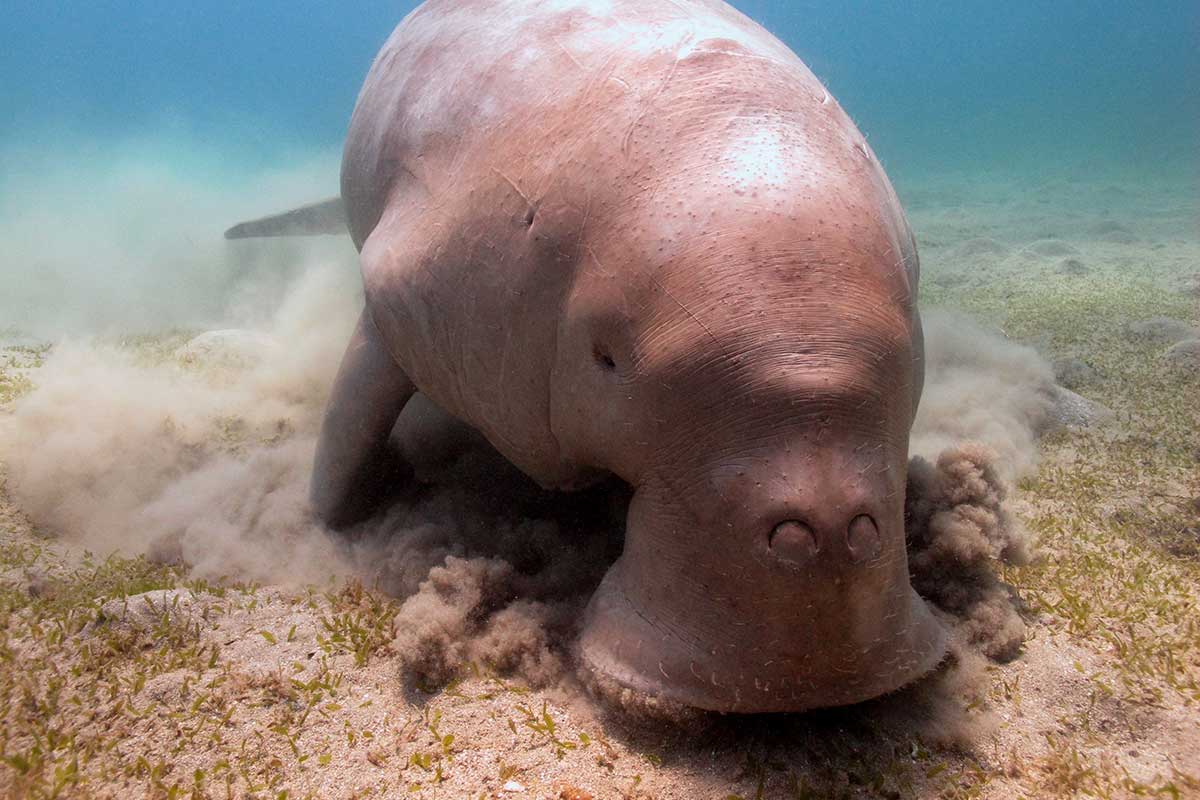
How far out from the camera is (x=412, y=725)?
246 cm

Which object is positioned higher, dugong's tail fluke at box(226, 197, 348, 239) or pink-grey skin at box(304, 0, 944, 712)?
pink-grey skin at box(304, 0, 944, 712)

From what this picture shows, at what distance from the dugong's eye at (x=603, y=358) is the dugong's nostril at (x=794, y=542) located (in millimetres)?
709

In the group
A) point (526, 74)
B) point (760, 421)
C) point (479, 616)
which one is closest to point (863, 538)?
point (760, 421)

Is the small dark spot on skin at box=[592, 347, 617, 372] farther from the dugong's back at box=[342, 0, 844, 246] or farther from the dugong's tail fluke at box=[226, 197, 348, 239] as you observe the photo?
the dugong's tail fluke at box=[226, 197, 348, 239]

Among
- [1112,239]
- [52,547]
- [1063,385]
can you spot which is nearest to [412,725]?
[52,547]

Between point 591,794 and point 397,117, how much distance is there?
3.25 m

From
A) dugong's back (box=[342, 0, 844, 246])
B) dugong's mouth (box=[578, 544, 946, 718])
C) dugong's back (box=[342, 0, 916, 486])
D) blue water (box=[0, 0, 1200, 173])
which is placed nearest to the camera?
dugong's mouth (box=[578, 544, 946, 718])

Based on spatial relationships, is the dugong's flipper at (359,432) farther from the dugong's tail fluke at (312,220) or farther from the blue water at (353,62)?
the blue water at (353,62)

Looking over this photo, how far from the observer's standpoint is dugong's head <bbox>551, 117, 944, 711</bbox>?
1938 mm

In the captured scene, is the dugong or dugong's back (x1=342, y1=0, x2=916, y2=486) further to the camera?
dugong's back (x1=342, y1=0, x2=916, y2=486)

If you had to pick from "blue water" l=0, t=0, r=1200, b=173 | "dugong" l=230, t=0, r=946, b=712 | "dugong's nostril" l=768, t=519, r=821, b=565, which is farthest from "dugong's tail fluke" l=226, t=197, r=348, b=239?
"blue water" l=0, t=0, r=1200, b=173

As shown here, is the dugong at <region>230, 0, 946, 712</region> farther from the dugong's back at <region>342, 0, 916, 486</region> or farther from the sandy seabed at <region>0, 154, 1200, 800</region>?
the sandy seabed at <region>0, 154, 1200, 800</region>

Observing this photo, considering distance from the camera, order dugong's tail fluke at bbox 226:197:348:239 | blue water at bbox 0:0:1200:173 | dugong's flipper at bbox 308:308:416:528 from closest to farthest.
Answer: dugong's flipper at bbox 308:308:416:528, dugong's tail fluke at bbox 226:197:348:239, blue water at bbox 0:0:1200:173

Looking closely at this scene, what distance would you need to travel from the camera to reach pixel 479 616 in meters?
2.88
